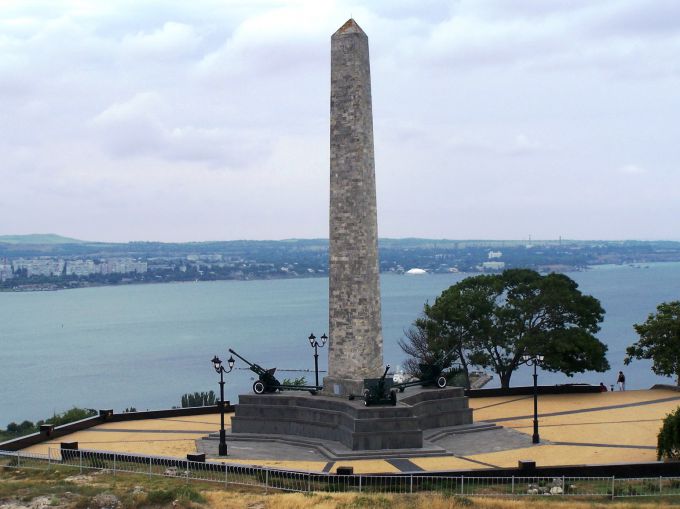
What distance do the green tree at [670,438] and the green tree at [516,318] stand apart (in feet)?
55.9

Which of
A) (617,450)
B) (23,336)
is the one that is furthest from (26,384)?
(617,450)

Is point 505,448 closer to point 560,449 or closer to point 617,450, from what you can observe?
point 560,449

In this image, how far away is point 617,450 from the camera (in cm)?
2623

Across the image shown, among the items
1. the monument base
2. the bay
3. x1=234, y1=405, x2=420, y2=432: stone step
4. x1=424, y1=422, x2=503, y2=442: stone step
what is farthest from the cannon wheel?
the bay

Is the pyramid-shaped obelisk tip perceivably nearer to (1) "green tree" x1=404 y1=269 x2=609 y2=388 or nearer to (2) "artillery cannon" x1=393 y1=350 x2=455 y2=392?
(2) "artillery cannon" x1=393 y1=350 x2=455 y2=392

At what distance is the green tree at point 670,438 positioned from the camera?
2334cm

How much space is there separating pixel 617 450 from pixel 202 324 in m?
132

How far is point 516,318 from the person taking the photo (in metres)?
43.7

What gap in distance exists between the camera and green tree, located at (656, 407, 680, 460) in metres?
23.3

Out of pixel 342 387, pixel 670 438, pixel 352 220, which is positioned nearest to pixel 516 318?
pixel 342 387

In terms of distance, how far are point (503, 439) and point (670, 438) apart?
6502 mm

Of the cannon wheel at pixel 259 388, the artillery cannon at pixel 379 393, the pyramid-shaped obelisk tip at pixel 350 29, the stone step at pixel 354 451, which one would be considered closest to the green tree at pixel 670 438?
the stone step at pixel 354 451

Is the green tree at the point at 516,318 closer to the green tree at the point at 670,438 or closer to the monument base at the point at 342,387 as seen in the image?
the monument base at the point at 342,387

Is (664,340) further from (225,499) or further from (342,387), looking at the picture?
(225,499)
